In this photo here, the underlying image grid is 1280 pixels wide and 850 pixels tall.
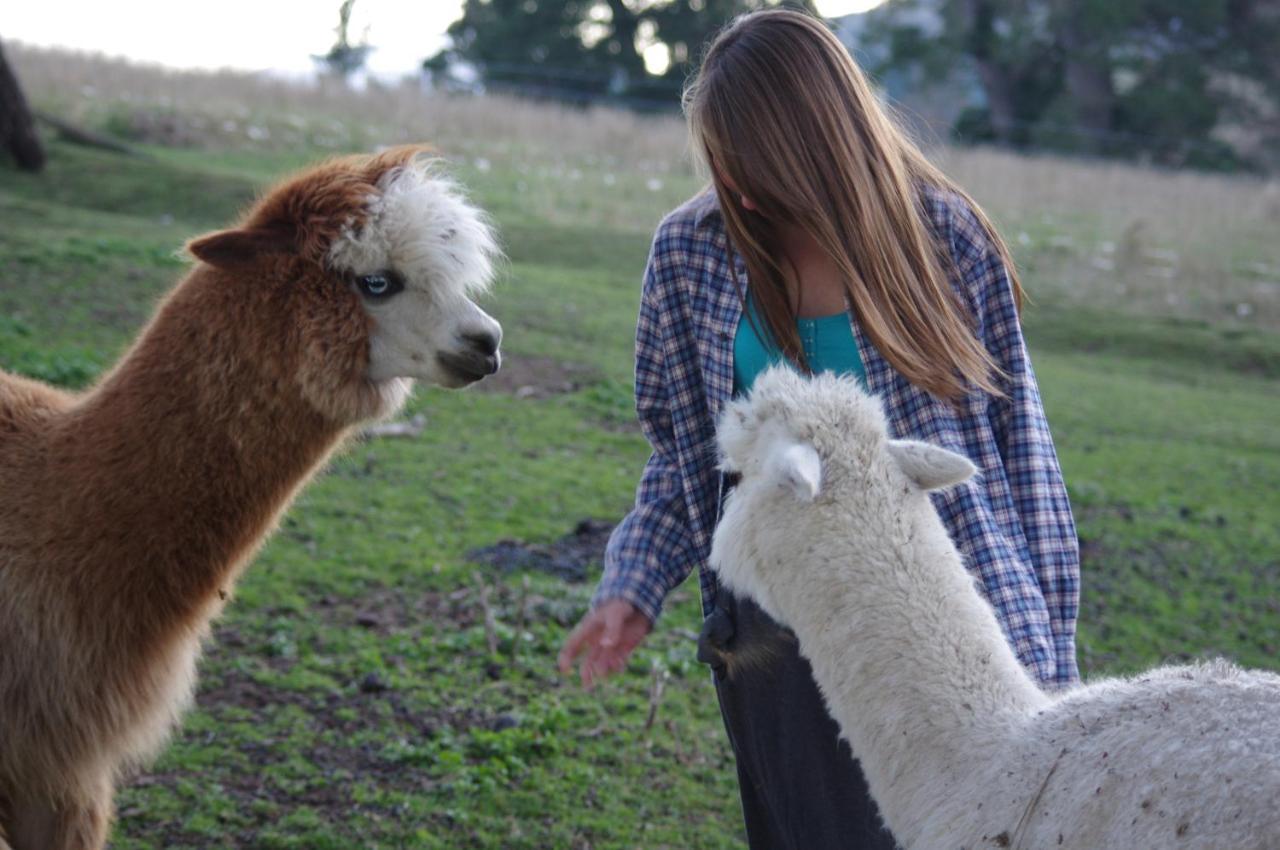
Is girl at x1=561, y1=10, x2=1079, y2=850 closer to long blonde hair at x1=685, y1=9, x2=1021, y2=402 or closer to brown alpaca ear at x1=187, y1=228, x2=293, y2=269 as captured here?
long blonde hair at x1=685, y1=9, x2=1021, y2=402

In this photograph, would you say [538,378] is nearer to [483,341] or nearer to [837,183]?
[483,341]

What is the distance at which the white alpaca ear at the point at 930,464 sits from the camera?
217cm

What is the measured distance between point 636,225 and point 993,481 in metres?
10.9

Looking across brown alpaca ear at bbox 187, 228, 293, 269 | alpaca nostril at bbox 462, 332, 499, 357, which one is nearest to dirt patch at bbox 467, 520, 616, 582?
alpaca nostril at bbox 462, 332, 499, 357

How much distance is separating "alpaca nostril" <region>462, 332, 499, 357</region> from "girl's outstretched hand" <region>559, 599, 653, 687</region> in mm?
739

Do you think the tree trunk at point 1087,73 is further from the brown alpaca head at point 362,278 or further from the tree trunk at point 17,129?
the brown alpaca head at point 362,278

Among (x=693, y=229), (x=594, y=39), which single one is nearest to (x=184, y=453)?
(x=693, y=229)

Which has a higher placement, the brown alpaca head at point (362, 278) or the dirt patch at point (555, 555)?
the brown alpaca head at point (362, 278)

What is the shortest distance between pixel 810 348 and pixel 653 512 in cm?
48

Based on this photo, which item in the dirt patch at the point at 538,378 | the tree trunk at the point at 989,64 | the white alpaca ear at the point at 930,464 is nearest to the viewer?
the white alpaca ear at the point at 930,464

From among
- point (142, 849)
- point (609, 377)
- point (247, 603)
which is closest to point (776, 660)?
point (142, 849)

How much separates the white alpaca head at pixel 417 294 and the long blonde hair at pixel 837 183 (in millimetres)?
737

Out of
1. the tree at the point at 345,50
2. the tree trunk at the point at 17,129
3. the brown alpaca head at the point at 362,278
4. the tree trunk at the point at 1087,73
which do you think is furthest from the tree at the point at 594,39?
the brown alpaca head at the point at 362,278

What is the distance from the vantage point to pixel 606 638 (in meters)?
2.52
